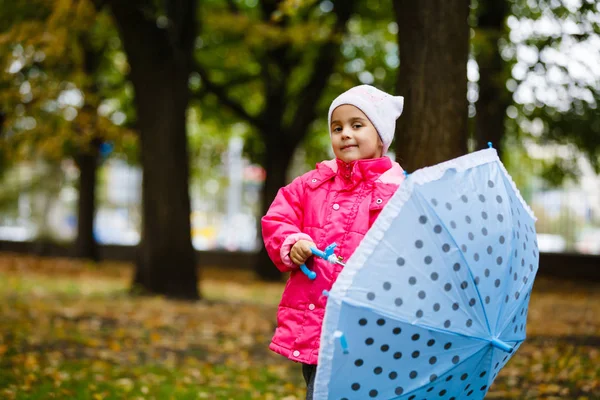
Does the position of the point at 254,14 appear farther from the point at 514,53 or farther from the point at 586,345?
the point at 586,345

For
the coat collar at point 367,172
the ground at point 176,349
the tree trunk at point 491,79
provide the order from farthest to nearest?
the tree trunk at point 491,79 → the ground at point 176,349 → the coat collar at point 367,172

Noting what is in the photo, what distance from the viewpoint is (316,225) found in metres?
3.51

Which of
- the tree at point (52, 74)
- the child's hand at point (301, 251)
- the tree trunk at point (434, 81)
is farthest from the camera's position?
the tree at point (52, 74)

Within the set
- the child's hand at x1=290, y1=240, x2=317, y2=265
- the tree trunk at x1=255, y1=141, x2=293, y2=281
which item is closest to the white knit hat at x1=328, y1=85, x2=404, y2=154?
the child's hand at x1=290, y1=240, x2=317, y2=265

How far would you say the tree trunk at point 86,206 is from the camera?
21875 millimetres

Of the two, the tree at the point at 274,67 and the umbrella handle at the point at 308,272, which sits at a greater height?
the tree at the point at 274,67

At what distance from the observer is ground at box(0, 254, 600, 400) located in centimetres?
613

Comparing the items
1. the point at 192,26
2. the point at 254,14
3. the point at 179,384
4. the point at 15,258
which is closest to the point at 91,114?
the point at 192,26

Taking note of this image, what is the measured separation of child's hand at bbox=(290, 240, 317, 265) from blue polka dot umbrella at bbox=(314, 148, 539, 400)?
1.40 ft

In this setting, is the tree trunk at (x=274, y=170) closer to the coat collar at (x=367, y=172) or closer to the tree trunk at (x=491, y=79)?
the tree trunk at (x=491, y=79)

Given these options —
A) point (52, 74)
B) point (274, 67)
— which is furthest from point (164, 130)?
point (274, 67)

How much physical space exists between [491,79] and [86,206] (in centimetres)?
1366

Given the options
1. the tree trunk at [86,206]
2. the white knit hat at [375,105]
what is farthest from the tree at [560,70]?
the tree trunk at [86,206]

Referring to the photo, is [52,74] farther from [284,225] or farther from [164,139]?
[284,225]
